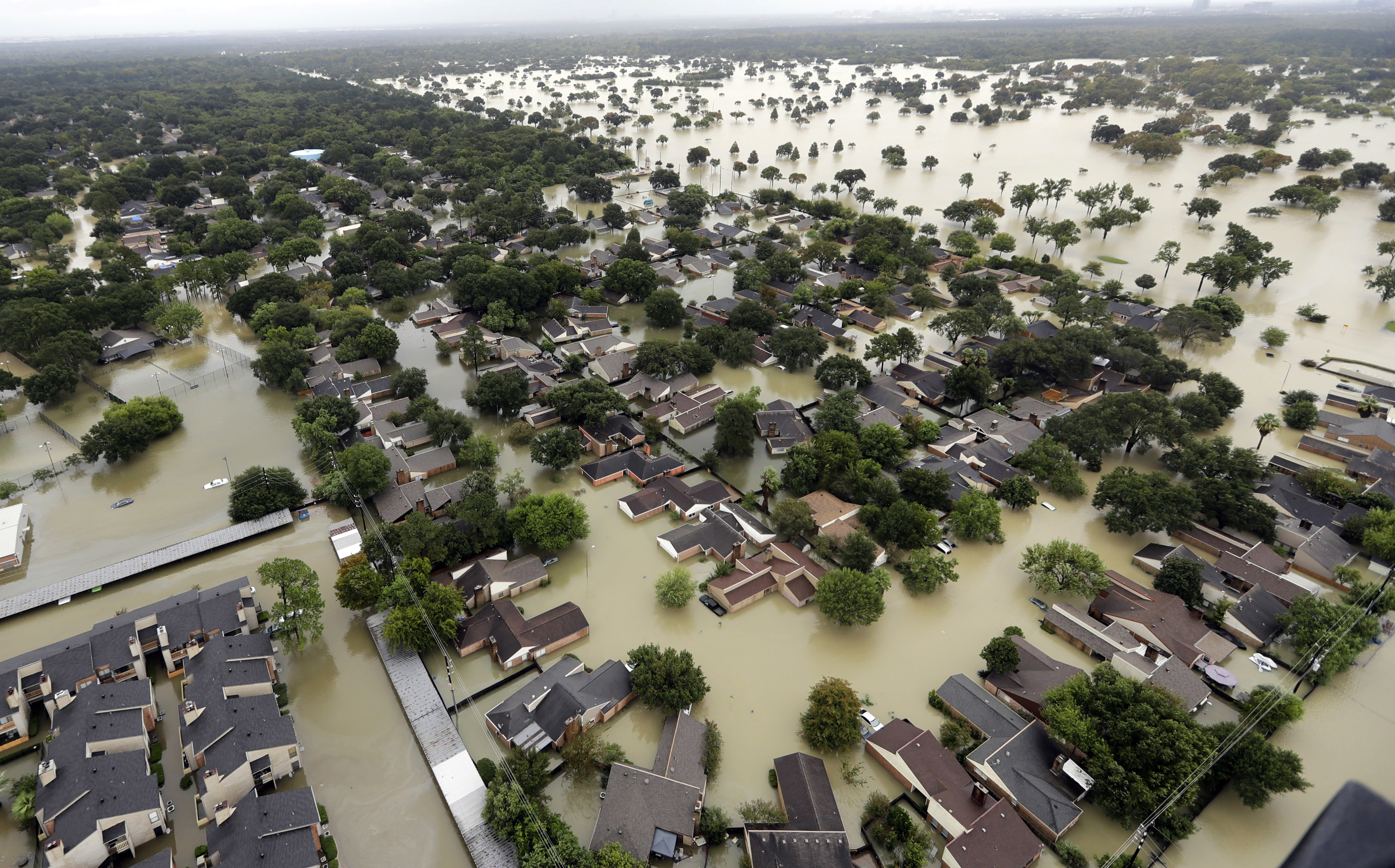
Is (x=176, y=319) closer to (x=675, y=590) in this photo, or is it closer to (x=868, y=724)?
(x=675, y=590)

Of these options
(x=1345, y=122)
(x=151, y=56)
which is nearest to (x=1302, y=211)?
(x=1345, y=122)

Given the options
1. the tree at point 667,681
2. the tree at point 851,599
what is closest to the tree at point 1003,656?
the tree at point 851,599

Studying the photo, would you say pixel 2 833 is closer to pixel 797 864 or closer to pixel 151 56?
pixel 797 864

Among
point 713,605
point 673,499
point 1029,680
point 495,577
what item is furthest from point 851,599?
point 495,577

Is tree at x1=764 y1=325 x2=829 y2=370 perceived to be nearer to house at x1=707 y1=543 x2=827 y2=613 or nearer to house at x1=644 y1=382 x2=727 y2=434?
house at x1=644 y1=382 x2=727 y2=434

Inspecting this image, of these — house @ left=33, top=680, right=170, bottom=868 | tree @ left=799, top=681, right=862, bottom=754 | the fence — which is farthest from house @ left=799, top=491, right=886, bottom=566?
the fence
